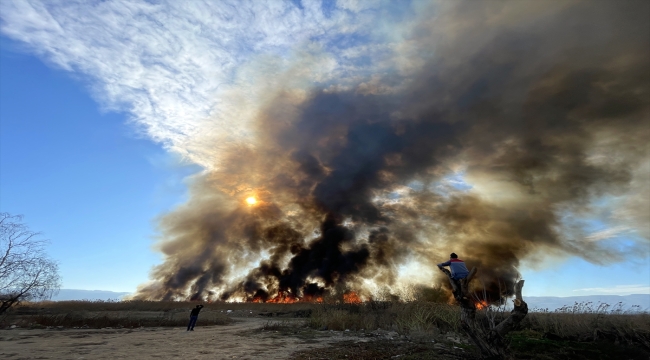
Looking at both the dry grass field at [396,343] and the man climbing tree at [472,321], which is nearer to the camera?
the man climbing tree at [472,321]

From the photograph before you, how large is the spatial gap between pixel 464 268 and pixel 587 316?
67.0ft

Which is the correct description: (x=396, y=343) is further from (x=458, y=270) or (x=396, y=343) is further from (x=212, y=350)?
(x=212, y=350)

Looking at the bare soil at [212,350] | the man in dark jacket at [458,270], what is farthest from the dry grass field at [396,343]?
the man in dark jacket at [458,270]

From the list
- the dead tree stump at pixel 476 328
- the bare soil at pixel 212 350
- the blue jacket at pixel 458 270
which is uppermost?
the blue jacket at pixel 458 270

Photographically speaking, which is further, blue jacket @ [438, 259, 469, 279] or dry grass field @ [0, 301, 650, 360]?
dry grass field @ [0, 301, 650, 360]

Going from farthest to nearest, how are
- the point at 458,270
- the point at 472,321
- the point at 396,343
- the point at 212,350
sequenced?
the point at 396,343 < the point at 212,350 < the point at 472,321 < the point at 458,270

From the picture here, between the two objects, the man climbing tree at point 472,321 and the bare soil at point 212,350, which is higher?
the man climbing tree at point 472,321

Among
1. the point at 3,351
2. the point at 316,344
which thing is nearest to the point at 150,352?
the point at 3,351

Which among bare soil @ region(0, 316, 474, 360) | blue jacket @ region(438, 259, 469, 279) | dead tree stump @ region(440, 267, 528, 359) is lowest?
bare soil @ region(0, 316, 474, 360)

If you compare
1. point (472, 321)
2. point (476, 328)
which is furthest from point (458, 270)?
point (476, 328)

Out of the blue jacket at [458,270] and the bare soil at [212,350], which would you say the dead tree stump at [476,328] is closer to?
the blue jacket at [458,270]

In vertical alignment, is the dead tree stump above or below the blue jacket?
below

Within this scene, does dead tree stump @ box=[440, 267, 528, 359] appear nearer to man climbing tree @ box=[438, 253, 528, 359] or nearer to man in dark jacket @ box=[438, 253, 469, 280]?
man climbing tree @ box=[438, 253, 528, 359]

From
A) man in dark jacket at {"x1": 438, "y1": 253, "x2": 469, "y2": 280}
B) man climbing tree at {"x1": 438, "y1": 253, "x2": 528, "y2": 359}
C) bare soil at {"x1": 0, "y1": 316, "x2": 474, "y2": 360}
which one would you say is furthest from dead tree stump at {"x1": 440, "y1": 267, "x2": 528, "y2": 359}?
bare soil at {"x1": 0, "y1": 316, "x2": 474, "y2": 360}
